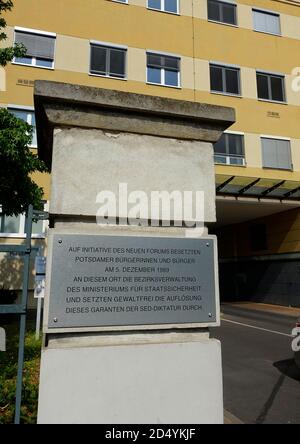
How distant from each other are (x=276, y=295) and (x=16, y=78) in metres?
17.2

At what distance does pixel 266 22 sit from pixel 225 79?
5170 mm

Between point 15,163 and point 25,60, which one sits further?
point 25,60

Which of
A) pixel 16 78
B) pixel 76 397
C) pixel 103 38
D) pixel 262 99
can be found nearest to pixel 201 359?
pixel 76 397

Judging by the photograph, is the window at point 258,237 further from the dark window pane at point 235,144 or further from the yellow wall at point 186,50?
the dark window pane at point 235,144

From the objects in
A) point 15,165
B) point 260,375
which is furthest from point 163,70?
point 260,375

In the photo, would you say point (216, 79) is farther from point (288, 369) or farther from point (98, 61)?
point (288, 369)

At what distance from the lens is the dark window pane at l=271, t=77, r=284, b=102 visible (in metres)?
21.5

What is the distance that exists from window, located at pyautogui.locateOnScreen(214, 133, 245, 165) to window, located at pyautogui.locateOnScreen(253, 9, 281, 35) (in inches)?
288

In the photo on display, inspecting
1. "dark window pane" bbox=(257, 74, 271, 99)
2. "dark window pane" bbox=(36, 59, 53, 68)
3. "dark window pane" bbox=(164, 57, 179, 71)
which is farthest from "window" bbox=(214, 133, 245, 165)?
"dark window pane" bbox=(36, 59, 53, 68)

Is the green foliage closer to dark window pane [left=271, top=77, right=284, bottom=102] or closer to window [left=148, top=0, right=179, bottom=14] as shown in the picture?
window [left=148, top=0, right=179, bottom=14]

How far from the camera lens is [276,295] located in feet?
67.9

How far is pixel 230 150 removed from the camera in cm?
1977

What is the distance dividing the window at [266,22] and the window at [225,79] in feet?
11.6

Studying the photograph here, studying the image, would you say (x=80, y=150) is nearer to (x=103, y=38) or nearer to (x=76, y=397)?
(x=76, y=397)
